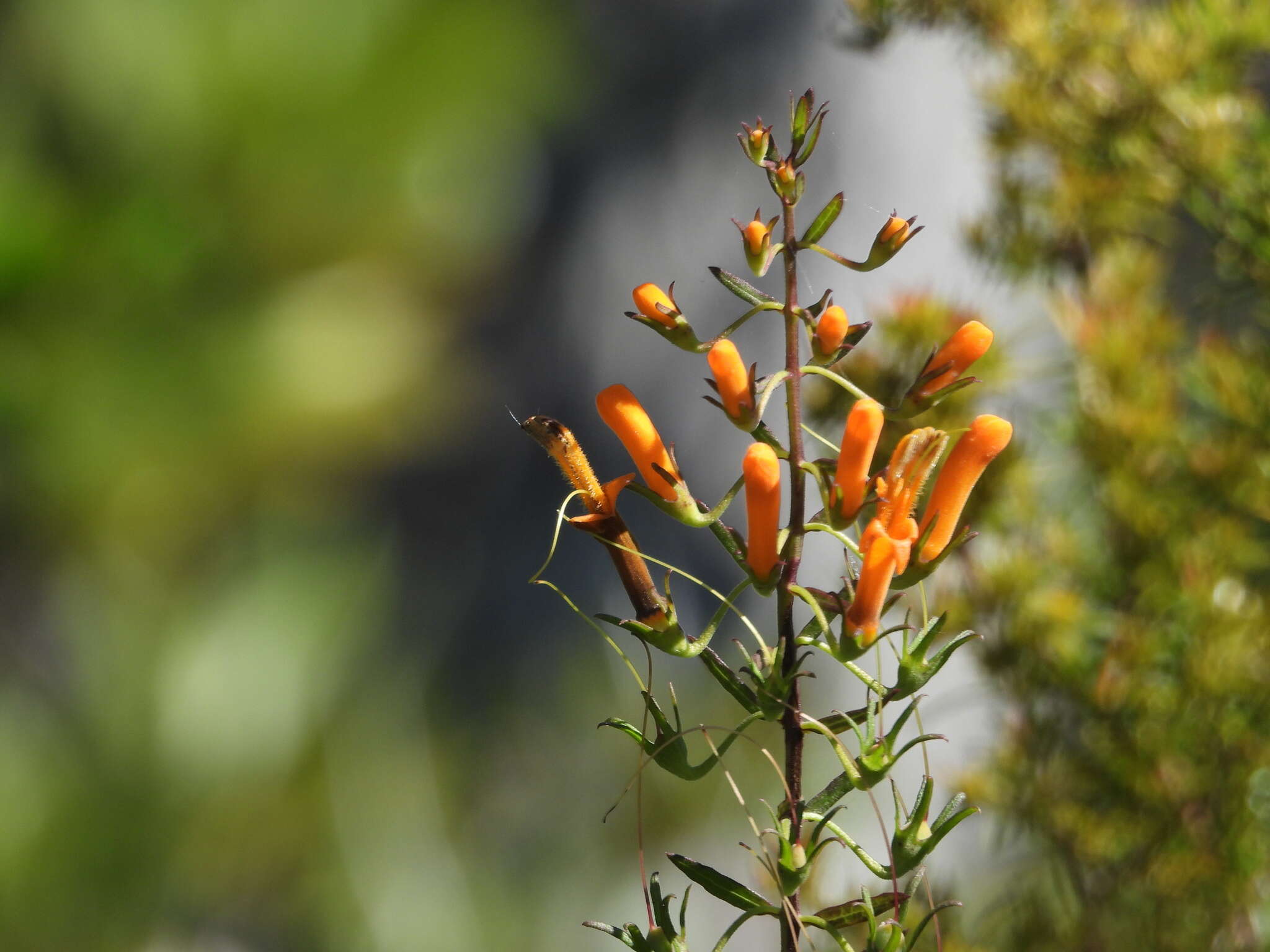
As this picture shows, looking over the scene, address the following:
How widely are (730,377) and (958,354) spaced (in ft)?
0.15

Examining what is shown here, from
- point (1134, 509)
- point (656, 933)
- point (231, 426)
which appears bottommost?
point (656, 933)

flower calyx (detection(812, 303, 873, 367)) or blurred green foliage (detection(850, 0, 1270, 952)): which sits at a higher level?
blurred green foliage (detection(850, 0, 1270, 952))

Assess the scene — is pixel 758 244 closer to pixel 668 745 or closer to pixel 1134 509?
pixel 668 745

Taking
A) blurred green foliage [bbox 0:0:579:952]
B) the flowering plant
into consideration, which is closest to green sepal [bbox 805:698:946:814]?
the flowering plant

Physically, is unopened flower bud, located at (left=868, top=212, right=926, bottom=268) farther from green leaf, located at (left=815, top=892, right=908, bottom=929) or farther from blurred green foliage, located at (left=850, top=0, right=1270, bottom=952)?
blurred green foliage, located at (left=850, top=0, right=1270, bottom=952)

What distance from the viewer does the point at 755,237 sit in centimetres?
18

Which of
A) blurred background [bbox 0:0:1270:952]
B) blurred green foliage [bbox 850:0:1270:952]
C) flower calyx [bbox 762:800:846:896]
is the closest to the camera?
flower calyx [bbox 762:800:846:896]

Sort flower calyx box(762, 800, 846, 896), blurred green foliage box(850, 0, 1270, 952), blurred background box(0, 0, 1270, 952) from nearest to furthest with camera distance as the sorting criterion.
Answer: flower calyx box(762, 800, 846, 896), blurred green foliage box(850, 0, 1270, 952), blurred background box(0, 0, 1270, 952)

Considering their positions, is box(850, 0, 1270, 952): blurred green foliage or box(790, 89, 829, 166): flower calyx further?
box(850, 0, 1270, 952): blurred green foliage

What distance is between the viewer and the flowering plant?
17 centimetres

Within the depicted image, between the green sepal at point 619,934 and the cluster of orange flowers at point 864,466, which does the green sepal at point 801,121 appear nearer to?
the cluster of orange flowers at point 864,466

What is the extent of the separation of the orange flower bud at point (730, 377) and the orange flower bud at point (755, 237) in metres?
0.02

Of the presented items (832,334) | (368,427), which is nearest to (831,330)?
(832,334)

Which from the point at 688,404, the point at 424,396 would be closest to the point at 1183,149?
the point at 688,404
